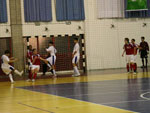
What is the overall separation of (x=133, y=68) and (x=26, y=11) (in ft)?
31.5

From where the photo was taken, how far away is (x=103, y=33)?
3459cm

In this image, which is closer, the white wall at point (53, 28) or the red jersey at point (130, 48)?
the red jersey at point (130, 48)

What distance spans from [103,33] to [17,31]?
6670 millimetres

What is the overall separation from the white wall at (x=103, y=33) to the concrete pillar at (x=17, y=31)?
2.58 m

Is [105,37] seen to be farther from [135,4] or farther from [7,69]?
[7,69]

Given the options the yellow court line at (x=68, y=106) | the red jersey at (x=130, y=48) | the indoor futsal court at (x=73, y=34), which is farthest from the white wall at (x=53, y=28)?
the yellow court line at (x=68, y=106)

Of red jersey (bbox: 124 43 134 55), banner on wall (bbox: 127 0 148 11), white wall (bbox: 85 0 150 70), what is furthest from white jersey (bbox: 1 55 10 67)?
banner on wall (bbox: 127 0 148 11)

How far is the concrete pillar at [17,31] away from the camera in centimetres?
3169

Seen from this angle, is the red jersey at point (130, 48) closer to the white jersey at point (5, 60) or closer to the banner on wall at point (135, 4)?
the white jersey at point (5, 60)

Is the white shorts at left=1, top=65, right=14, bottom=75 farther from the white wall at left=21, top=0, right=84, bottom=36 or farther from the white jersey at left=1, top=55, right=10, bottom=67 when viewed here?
the white wall at left=21, top=0, right=84, bottom=36

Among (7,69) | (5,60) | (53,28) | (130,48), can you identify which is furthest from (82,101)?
(53,28)

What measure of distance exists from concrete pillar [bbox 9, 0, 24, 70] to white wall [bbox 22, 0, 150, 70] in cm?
258

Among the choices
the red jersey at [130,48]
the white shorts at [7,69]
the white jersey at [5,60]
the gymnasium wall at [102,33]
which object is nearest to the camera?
the white jersey at [5,60]

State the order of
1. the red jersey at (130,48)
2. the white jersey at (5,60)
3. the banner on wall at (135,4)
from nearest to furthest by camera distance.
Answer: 1. the white jersey at (5,60)
2. the red jersey at (130,48)
3. the banner on wall at (135,4)
